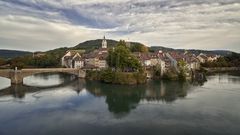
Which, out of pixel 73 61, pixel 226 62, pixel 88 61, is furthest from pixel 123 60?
pixel 226 62

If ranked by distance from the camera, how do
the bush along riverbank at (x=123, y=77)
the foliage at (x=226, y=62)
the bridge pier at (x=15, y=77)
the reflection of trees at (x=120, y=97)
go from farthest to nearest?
the foliage at (x=226, y=62)
the bush along riverbank at (x=123, y=77)
the bridge pier at (x=15, y=77)
the reflection of trees at (x=120, y=97)

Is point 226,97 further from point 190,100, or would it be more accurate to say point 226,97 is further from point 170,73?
point 170,73

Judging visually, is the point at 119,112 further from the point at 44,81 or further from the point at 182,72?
the point at 44,81

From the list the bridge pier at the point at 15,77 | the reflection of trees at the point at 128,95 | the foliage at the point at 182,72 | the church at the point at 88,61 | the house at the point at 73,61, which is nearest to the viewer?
the reflection of trees at the point at 128,95

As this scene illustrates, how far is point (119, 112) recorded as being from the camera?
88.8 ft

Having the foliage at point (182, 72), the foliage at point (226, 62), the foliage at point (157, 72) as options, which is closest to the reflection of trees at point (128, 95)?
the foliage at point (182, 72)

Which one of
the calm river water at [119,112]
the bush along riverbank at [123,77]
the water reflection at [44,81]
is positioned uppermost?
the bush along riverbank at [123,77]

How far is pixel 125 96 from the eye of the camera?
36.4m

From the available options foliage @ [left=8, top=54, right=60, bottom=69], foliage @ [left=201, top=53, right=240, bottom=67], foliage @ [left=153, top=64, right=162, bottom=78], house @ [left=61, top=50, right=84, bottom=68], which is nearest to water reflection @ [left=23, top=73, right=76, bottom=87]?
house @ [left=61, top=50, right=84, bottom=68]

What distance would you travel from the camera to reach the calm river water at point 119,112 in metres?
20.8

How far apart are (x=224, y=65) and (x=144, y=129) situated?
76919 mm

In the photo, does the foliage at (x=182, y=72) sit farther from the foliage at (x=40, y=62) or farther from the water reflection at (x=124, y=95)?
the foliage at (x=40, y=62)

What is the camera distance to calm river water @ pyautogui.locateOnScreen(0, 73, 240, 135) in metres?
20.8

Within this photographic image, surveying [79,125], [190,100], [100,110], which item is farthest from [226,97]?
[79,125]
